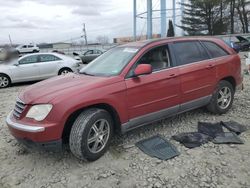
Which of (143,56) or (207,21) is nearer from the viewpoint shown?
(143,56)

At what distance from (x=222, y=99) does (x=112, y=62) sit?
2.48m

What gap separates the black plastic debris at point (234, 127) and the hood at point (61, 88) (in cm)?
228

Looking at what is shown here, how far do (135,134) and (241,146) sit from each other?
5.63ft

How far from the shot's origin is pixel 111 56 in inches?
202

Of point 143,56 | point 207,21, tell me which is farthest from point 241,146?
point 207,21

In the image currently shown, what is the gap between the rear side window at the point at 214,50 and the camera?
5.67m

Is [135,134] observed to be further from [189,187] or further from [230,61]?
[230,61]

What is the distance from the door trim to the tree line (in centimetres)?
4073

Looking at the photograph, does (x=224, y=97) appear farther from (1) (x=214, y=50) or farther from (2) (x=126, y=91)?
(2) (x=126, y=91)

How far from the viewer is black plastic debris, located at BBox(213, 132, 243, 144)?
14.9ft

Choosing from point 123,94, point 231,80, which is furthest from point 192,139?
point 231,80

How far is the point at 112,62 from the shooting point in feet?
16.0

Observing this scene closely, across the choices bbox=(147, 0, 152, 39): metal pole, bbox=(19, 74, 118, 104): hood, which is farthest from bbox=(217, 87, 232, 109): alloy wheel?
bbox=(147, 0, 152, 39): metal pole

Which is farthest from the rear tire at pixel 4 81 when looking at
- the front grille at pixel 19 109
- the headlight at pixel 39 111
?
the headlight at pixel 39 111
